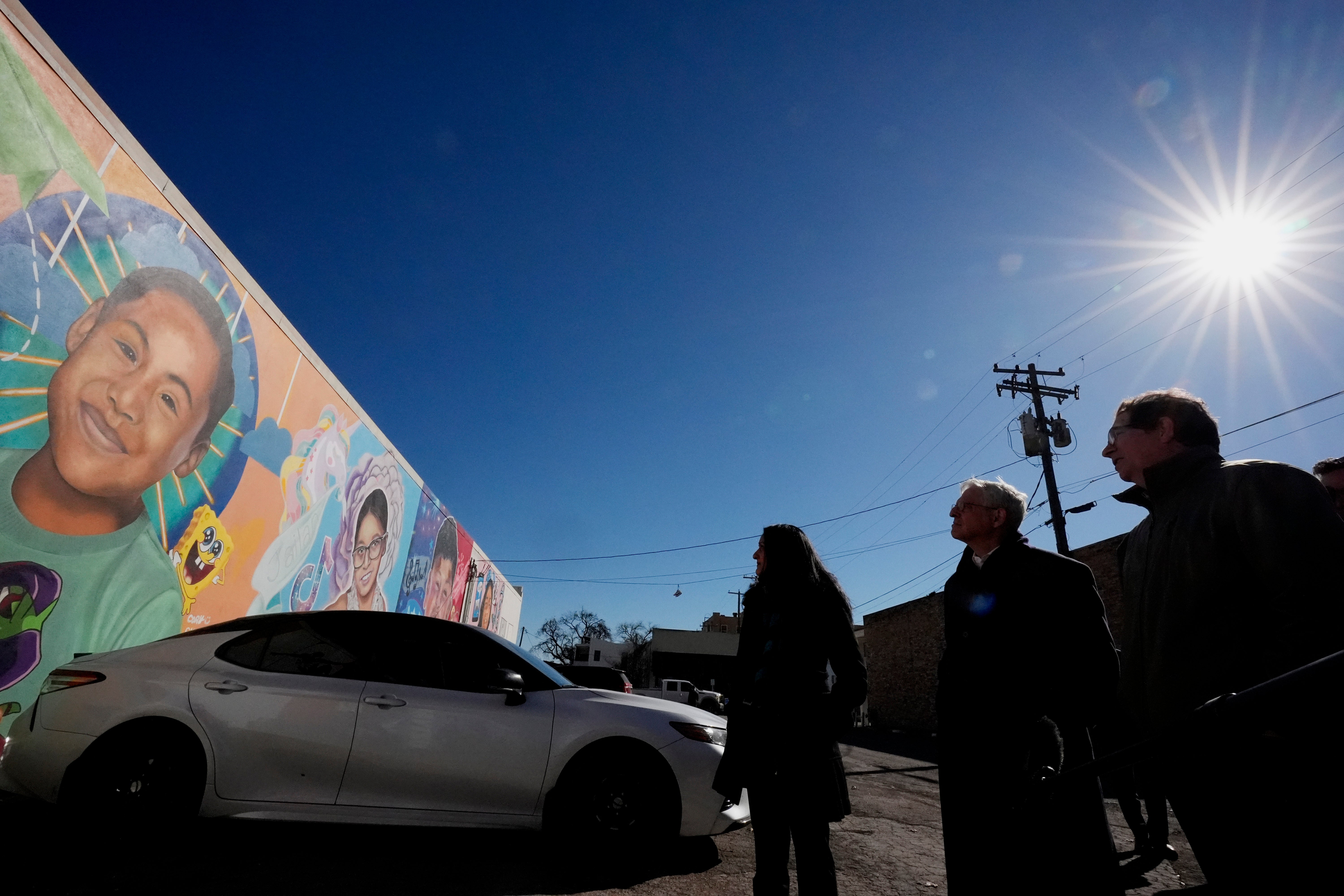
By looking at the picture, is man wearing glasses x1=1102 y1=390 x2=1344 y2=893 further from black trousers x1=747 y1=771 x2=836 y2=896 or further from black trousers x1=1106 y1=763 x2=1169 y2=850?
black trousers x1=1106 y1=763 x2=1169 y2=850

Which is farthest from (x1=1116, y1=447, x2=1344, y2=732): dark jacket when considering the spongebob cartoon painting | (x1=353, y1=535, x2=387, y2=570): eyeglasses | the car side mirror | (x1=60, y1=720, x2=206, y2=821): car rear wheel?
(x1=353, y1=535, x2=387, y2=570): eyeglasses

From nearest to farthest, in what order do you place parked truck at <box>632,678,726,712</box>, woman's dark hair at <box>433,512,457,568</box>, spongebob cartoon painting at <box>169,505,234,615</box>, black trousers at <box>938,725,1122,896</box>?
black trousers at <box>938,725,1122,896</box> < parked truck at <box>632,678,726,712</box> < spongebob cartoon painting at <box>169,505,234,615</box> < woman's dark hair at <box>433,512,457,568</box>

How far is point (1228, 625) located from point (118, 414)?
7.86m

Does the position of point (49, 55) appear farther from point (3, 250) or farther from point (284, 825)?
point (284, 825)

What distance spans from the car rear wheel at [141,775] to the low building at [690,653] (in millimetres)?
46046

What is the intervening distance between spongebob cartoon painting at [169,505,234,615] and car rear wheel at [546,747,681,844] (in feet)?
18.9

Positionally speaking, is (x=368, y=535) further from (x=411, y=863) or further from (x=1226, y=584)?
(x=1226, y=584)

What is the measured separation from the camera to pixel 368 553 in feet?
40.9

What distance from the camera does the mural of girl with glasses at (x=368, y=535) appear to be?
11328 mm

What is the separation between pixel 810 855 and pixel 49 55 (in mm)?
7712

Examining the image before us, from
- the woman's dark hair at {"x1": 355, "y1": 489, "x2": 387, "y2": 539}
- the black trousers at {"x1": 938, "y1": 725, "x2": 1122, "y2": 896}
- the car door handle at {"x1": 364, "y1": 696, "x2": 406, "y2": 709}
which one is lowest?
the black trousers at {"x1": 938, "y1": 725, "x2": 1122, "y2": 896}

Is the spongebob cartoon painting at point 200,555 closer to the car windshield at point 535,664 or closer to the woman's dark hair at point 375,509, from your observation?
the woman's dark hair at point 375,509

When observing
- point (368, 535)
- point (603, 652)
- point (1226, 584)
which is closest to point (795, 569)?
point (1226, 584)

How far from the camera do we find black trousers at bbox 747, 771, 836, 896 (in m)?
2.13
